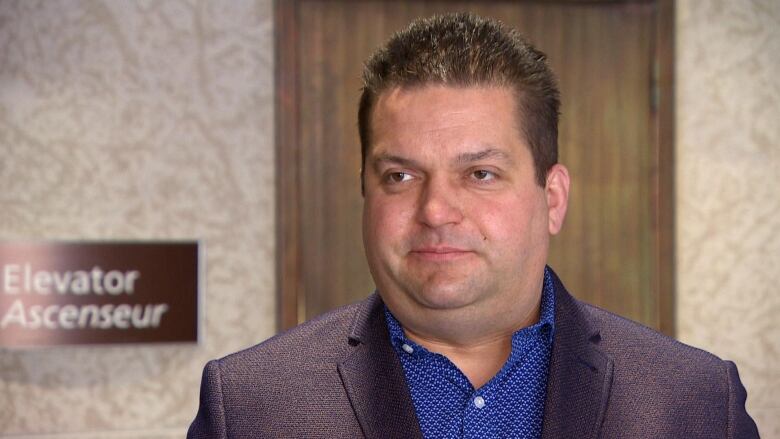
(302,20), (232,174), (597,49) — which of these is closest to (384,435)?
(232,174)

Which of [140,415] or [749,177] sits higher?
[749,177]

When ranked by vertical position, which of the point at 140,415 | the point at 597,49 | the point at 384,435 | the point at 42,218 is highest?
the point at 597,49

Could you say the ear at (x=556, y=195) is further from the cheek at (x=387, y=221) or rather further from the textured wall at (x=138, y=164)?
the textured wall at (x=138, y=164)

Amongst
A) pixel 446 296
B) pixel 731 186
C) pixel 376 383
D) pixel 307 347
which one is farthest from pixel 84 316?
pixel 731 186

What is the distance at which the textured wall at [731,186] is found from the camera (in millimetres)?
2633

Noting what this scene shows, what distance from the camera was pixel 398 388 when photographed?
1315mm

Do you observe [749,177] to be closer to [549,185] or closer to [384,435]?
[549,185]

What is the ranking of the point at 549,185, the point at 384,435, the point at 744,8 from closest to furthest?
the point at 384,435 < the point at 549,185 < the point at 744,8

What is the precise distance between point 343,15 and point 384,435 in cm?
144

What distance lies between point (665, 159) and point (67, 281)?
1.50 metres

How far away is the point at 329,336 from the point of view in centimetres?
143

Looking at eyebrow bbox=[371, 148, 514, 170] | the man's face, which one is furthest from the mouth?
eyebrow bbox=[371, 148, 514, 170]

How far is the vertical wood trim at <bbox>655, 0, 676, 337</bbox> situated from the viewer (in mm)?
2615

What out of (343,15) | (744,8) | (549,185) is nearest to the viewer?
(549,185)
